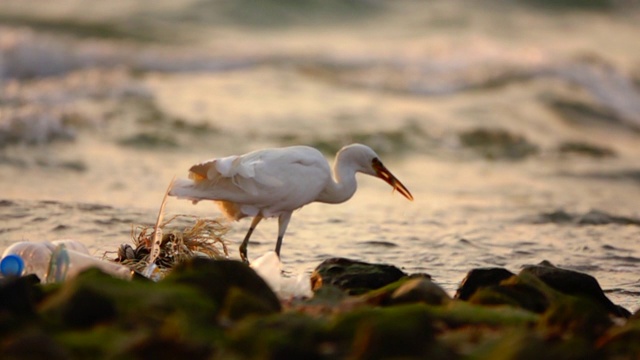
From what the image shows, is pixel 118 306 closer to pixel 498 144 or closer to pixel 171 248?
pixel 171 248

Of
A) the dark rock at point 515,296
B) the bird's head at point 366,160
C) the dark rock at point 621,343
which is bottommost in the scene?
the dark rock at point 621,343

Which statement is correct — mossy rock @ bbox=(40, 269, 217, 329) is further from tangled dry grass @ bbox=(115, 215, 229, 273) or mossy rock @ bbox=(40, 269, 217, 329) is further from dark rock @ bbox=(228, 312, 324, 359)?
tangled dry grass @ bbox=(115, 215, 229, 273)

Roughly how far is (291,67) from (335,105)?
105 inches

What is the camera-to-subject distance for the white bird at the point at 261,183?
23.2 ft

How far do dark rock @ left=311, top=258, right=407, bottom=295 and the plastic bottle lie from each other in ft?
3.25

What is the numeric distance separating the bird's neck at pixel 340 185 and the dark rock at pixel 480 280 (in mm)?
1968

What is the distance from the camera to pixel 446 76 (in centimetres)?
1939

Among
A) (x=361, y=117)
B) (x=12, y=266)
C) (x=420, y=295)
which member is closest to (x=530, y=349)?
(x=420, y=295)

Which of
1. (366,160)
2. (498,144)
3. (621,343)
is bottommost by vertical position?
(621,343)

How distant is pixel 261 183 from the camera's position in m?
7.15

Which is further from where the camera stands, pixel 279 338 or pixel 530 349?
pixel 279 338

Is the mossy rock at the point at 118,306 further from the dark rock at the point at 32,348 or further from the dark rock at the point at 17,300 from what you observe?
the dark rock at the point at 32,348

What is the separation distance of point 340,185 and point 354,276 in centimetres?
177

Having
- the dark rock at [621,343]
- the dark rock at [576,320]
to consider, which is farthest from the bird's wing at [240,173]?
the dark rock at [621,343]
